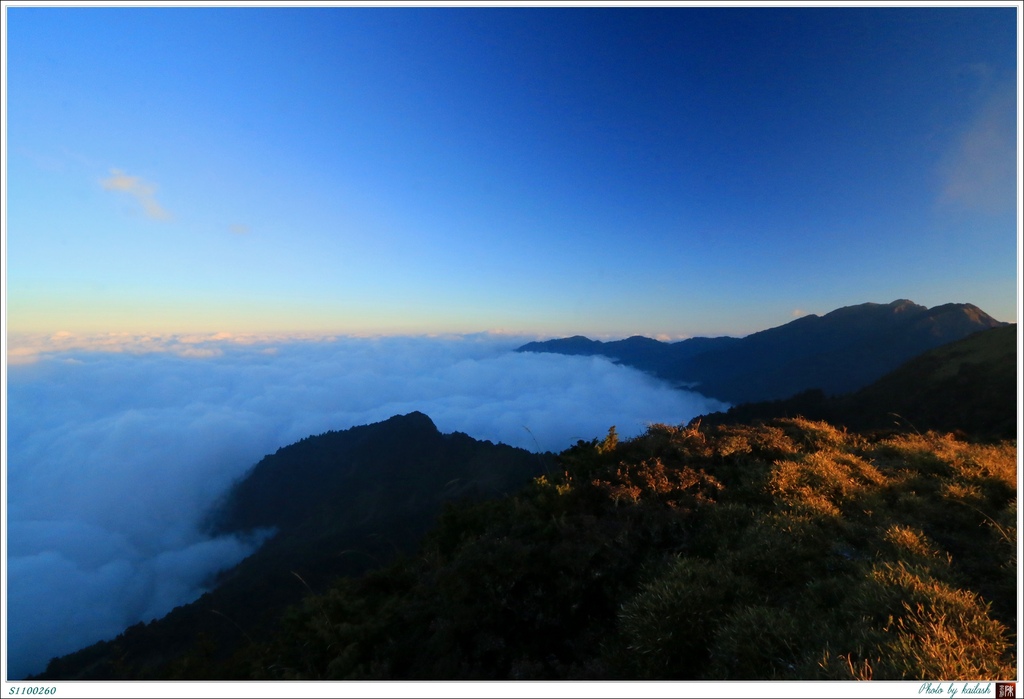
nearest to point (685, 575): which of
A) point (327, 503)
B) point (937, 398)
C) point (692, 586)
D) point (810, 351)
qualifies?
point (692, 586)

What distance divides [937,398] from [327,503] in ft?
452

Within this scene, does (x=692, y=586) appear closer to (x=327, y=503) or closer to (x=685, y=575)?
(x=685, y=575)

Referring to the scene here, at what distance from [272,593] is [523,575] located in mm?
52386

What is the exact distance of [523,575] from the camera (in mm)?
5004

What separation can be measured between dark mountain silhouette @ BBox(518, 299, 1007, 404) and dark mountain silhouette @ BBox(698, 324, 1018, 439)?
24.1m

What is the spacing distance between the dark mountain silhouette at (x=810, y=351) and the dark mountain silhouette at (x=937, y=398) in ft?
79.1

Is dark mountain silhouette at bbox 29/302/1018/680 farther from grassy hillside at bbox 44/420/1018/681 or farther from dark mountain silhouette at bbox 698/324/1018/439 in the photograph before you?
dark mountain silhouette at bbox 698/324/1018/439

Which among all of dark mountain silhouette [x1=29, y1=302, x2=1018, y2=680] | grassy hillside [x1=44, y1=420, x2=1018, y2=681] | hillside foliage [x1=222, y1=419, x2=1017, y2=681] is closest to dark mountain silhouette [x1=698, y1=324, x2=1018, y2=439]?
dark mountain silhouette [x1=29, y1=302, x2=1018, y2=680]

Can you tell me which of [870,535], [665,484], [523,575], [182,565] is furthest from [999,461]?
[182,565]

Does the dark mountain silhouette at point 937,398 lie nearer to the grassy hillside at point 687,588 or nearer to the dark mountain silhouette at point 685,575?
the dark mountain silhouette at point 685,575

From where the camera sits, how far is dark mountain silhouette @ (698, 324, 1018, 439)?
21.8 metres

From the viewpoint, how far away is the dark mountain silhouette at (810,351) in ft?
318

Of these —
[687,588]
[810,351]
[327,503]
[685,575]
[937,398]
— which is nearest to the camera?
[687,588]

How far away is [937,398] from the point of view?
27.5m
